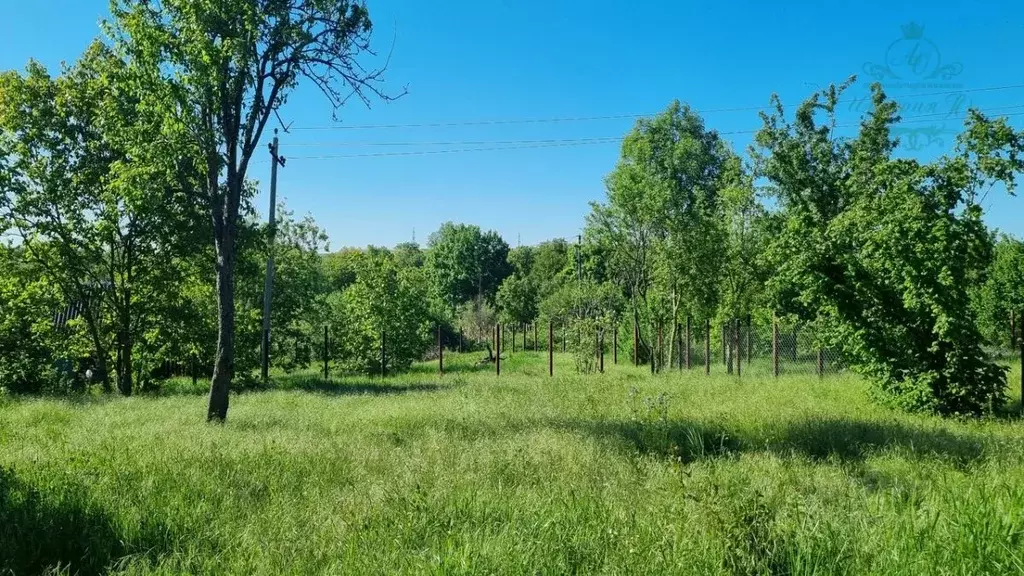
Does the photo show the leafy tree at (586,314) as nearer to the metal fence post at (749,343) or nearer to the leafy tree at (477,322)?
the metal fence post at (749,343)

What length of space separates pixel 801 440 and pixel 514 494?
14.5 ft

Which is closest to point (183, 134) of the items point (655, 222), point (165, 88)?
point (165, 88)

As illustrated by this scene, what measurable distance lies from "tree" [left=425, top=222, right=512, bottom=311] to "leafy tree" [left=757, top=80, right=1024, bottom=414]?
200 feet

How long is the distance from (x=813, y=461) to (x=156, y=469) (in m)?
6.70

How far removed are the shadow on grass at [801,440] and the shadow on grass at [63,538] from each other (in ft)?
16.0

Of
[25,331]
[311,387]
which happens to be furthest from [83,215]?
[311,387]

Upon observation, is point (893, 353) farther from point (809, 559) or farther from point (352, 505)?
point (352, 505)

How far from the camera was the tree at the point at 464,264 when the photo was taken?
74.1 metres

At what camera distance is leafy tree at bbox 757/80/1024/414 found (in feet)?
32.3

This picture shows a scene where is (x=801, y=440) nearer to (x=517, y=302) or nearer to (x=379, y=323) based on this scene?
(x=379, y=323)

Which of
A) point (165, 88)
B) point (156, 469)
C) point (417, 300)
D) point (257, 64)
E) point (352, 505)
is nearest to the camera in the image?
point (352, 505)

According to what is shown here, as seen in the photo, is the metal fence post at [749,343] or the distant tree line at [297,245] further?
the metal fence post at [749,343]

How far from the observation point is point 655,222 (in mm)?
22453

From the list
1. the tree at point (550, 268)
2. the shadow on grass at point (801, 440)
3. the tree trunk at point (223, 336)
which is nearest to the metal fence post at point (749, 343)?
the shadow on grass at point (801, 440)
